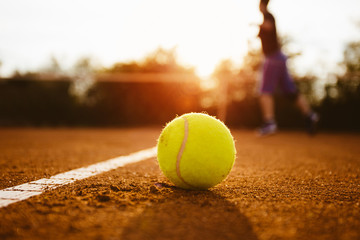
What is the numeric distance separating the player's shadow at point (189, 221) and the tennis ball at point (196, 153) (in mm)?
211

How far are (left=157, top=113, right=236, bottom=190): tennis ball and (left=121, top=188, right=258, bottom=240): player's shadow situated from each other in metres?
0.21

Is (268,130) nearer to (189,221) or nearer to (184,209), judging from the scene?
(184,209)

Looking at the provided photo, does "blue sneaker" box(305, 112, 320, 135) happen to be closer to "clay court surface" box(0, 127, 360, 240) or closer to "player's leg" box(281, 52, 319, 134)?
"player's leg" box(281, 52, 319, 134)

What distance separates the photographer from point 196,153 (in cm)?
204

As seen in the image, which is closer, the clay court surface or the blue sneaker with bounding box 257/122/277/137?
the clay court surface

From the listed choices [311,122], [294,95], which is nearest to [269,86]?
[294,95]

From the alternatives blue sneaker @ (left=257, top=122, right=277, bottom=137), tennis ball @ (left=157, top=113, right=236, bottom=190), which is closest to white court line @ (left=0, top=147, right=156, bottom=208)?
tennis ball @ (left=157, top=113, right=236, bottom=190)

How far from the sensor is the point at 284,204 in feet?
5.84

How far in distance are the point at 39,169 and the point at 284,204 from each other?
1963 millimetres

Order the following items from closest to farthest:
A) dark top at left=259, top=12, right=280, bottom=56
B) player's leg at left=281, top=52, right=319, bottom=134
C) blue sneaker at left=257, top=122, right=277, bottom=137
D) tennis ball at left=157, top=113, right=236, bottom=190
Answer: tennis ball at left=157, top=113, right=236, bottom=190, dark top at left=259, top=12, right=280, bottom=56, blue sneaker at left=257, top=122, right=277, bottom=137, player's leg at left=281, top=52, right=319, bottom=134

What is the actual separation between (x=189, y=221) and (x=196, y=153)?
2.04 ft

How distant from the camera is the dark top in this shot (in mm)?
4871

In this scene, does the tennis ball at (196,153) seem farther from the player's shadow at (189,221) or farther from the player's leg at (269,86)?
the player's leg at (269,86)

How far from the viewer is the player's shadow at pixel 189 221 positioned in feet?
4.30
